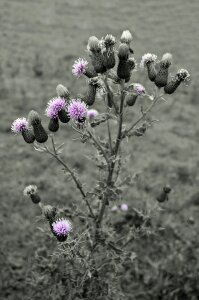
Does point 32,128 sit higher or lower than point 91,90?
lower

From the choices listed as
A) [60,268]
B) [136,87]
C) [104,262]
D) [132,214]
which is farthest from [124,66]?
[132,214]

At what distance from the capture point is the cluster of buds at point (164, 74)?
2.89 m

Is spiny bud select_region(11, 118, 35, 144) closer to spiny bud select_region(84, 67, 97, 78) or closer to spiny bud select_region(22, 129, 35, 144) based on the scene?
spiny bud select_region(22, 129, 35, 144)

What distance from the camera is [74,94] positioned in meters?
7.34

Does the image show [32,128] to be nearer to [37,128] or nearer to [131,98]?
[37,128]

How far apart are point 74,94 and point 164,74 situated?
15.0 feet

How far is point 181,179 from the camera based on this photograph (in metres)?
5.73

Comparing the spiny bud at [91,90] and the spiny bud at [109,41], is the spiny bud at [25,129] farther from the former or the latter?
the spiny bud at [109,41]

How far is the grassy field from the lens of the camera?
15.9 feet

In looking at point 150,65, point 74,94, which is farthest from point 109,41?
point 74,94

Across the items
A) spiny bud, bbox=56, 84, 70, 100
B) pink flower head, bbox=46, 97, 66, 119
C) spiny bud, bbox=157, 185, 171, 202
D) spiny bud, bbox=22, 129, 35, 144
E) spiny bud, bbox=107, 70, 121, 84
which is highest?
spiny bud, bbox=107, 70, 121, 84

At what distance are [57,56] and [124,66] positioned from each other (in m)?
6.30

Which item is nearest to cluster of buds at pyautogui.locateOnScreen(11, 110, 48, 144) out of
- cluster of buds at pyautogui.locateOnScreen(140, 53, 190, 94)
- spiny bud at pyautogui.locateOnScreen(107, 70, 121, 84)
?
spiny bud at pyautogui.locateOnScreen(107, 70, 121, 84)

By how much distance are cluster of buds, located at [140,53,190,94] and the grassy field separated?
73 cm
